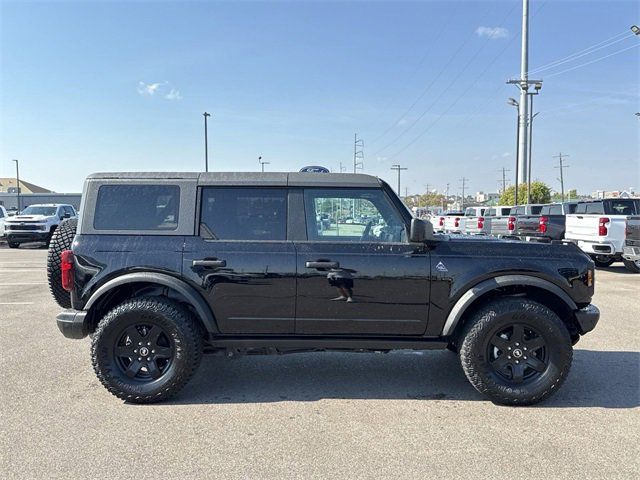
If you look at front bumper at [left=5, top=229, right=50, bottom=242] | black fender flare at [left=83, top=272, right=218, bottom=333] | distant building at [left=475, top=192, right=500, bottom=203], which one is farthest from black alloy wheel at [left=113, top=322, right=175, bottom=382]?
distant building at [left=475, top=192, right=500, bottom=203]

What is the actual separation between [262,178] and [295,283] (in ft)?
3.17

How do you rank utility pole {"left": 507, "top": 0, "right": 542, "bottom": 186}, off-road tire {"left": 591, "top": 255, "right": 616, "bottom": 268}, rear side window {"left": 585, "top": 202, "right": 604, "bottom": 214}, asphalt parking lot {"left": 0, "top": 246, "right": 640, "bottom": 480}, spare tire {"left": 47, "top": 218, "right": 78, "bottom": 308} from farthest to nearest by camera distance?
utility pole {"left": 507, "top": 0, "right": 542, "bottom": 186} < rear side window {"left": 585, "top": 202, "right": 604, "bottom": 214} < off-road tire {"left": 591, "top": 255, "right": 616, "bottom": 268} < spare tire {"left": 47, "top": 218, "right": 78, "bottom": 308} < asphalt parking lot {"left": 0, "top": 246, "right": 640, "bottom": 480}

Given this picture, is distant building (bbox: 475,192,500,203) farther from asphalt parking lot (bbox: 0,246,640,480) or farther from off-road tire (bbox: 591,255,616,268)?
asphalt parking lot (bbox: 0,246,640,480)

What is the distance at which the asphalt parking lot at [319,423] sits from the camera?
9.47 ft

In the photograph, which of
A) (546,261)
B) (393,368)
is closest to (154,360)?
(393,368)

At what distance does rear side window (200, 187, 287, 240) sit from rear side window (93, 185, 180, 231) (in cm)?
28

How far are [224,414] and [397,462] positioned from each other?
1437 millimetres

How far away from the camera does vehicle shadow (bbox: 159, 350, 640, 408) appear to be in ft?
13.0

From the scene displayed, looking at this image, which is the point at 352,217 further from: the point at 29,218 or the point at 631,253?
the point at 29,218

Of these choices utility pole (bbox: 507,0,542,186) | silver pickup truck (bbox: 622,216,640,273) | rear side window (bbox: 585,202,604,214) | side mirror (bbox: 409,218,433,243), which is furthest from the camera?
utility pole (bbox: 507,0,542,186)

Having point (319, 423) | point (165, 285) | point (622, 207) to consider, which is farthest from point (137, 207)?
point (622, 207)

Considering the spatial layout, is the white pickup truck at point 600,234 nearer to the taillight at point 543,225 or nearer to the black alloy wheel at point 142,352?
the taillight at point 543,225

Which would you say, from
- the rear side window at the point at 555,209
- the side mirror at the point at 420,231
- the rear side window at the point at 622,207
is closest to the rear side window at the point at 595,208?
the rear side window at the point at 622,207

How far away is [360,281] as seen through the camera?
3.80 m
